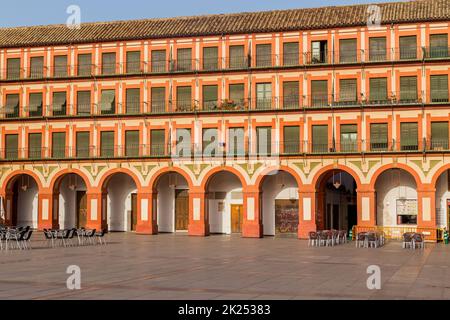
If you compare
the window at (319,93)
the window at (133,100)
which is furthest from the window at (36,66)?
the window at (319,93)

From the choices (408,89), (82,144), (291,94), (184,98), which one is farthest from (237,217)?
(408,89)

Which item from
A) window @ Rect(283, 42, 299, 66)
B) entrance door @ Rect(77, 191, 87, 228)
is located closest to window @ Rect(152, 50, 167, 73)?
window @ Rect(283, 42, 299, 66)

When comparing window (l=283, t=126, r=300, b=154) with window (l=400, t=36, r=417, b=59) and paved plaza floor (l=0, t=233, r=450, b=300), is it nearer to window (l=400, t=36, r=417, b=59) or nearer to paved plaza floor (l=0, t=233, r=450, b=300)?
window (l=400, t=36, r=417, b=59)

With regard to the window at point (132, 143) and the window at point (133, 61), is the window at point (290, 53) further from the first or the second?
the window at point (132, 143)

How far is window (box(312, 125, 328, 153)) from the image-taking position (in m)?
50.0

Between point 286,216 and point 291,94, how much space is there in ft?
32.5

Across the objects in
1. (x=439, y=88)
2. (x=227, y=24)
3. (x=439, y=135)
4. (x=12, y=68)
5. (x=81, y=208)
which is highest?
(x=227, y=24)

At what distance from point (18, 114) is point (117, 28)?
439 inches

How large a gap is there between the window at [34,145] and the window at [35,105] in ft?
5.83

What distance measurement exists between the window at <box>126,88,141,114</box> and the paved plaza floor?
67.5 ft

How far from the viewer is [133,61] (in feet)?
180

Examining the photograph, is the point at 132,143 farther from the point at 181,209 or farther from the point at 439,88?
the point at 439,88

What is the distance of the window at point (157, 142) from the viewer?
5322cm
